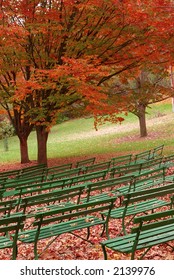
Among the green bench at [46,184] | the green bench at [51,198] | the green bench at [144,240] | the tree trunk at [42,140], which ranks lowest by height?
the tree trunk at [42,140]

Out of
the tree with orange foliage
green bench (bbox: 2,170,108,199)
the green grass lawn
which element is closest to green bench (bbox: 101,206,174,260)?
green bench (bbox: 2,170,108,199)

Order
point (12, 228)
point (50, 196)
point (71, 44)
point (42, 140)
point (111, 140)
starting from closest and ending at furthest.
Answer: point (12, 228) < point (50, 196) < point (71, 44) < point (42, 140) < point (111, 140)

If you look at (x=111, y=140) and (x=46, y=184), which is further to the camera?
(x=111, y=140)

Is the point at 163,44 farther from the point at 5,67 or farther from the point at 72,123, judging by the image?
the point at 72,123

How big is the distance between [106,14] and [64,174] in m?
6.03

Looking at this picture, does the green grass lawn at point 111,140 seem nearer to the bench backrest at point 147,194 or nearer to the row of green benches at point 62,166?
the row of green benches at point 62,166

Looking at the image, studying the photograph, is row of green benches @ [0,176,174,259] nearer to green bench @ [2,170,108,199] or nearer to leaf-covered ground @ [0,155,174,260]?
leaf-covered ground @ [0,155,174,260]

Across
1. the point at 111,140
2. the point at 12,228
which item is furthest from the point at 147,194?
the point at 111,140

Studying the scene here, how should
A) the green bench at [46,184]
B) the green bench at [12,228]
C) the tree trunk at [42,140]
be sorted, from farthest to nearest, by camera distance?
the tree trunk at [42,140]
the green bench at [46,184]
the green bench at [12,228]

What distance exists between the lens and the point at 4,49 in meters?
14.6

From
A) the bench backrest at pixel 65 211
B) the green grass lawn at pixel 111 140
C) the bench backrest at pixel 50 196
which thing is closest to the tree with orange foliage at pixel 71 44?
the green grass lawn at pixel 111 140

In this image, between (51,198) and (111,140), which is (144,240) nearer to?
(51,198)

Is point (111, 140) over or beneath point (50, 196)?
beneath

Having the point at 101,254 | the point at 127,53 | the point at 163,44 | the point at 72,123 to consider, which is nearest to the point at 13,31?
the point at 127,53
